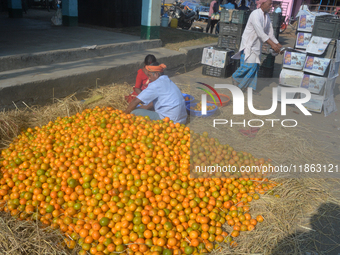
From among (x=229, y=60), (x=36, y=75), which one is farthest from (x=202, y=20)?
(x=36, y=75)

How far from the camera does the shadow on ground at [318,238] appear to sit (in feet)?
8.96

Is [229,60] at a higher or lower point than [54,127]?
higher

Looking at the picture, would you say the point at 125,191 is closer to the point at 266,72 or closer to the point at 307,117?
the point at 307,117

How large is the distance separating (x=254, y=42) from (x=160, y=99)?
3.70m

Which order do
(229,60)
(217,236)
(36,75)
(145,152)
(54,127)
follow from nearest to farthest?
(217,236)
(145,152)
(54,127)
(36,75)
(229,60)

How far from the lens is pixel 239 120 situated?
5.82 meters

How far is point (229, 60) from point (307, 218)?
652cm

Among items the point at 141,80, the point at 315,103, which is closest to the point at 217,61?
the point at 315,103

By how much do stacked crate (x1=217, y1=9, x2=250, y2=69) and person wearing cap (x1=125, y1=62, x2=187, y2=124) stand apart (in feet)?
16.1

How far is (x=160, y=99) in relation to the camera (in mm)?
4484

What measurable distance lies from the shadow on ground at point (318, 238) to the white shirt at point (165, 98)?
246 centimetres

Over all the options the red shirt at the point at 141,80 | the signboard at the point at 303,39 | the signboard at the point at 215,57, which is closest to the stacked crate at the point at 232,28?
the signboard at the point at 215,57

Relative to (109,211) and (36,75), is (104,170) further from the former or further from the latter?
(36,75)

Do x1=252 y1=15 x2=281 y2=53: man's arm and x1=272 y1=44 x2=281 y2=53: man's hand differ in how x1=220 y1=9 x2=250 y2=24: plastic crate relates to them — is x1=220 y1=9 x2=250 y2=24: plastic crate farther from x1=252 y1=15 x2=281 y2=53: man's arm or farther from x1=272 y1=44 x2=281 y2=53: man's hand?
x1=272 y1=44 x2=281 y2=53: man's hand
